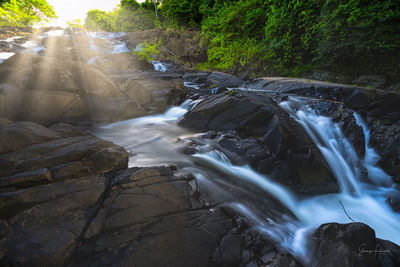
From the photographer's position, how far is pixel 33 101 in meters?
4.96

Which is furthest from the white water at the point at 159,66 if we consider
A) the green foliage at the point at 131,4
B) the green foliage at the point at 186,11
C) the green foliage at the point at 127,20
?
the green foliage at the point at 131,4

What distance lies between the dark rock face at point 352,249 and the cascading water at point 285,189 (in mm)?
214

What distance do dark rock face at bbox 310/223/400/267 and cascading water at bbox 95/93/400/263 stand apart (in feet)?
0.70

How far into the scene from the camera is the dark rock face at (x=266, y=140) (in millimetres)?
3668

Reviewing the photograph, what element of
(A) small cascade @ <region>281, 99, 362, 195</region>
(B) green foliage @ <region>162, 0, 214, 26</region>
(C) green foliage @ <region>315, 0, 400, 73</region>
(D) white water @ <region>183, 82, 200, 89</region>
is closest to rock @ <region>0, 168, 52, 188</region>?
(A) small cascade @ <region>281, 99, 362, 195</region>

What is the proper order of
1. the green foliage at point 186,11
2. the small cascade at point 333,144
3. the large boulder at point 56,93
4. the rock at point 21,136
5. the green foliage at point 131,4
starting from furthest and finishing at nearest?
the green foliage at point 131,4
the green foliage at point 186,11
the large boulder at point 56,93
the small cascade at point 333,144
the rock at point 21,136

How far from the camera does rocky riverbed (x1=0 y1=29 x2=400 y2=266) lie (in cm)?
189

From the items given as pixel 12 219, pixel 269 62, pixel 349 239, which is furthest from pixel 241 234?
pixel 269 62

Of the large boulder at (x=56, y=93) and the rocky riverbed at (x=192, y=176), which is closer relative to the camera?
the rocky riverbed at (x=192, y=176)

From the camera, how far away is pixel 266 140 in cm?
419

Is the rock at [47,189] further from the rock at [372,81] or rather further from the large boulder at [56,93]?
the rock at [372,81]

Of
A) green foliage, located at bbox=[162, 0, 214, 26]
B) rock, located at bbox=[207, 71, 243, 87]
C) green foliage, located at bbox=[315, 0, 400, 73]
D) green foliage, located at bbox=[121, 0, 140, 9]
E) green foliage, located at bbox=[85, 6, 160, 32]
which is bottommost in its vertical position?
rock, located at bbox=[207, 71, 243, 87]

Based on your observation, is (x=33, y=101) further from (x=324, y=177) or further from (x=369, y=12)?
(x=369, y=12)

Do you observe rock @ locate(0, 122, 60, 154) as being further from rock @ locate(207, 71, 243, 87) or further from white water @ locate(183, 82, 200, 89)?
rock @ locate(207, 71, 243, 87)
